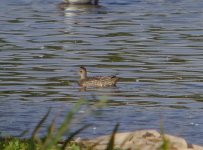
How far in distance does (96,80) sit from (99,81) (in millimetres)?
72

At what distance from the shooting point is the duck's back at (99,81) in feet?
50.0

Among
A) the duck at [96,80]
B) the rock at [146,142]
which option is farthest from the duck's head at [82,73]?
the rock at [146,142]

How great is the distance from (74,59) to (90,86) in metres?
2.71

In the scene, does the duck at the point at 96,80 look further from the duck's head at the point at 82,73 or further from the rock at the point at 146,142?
the rock at the point at 146,142

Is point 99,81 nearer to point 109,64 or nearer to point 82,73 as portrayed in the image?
point 82,73

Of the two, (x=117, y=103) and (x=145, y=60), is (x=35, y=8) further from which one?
(x=117, y=103)

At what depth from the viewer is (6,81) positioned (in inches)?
617

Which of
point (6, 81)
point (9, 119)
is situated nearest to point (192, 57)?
point (6, 81)

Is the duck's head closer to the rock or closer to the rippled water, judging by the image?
the rippled water

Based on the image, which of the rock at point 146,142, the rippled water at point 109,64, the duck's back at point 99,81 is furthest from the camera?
the duck's back at point 99,81

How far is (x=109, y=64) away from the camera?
1797cm

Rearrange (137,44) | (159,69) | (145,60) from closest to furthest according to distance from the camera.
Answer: (159,69)
(145,60)
(137,44)

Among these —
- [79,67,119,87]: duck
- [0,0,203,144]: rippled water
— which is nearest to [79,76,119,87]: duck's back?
[79,67,119,87]: duck

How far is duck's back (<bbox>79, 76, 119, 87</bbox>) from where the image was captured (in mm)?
15227
